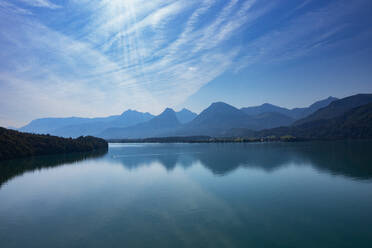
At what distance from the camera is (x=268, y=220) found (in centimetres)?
1881

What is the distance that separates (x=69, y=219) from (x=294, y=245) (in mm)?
18224

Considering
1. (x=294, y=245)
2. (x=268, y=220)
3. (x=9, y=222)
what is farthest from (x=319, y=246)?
(x=9, y=222)

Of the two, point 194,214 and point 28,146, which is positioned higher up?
point 28,146

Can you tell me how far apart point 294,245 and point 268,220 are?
4504 millimetres

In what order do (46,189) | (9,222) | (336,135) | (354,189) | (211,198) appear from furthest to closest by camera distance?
(336,135), (46,189), (354,189), (211,198), (9,222)

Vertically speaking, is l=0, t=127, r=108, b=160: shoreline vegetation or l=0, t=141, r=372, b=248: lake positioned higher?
l=0, t=127, r=108, b=160: shoreline vegetation

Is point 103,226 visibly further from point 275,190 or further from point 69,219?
point 275,190

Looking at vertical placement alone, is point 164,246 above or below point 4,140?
below

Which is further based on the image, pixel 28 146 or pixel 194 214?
pixel 28 146

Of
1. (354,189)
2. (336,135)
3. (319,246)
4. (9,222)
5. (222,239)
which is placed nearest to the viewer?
(319,246)

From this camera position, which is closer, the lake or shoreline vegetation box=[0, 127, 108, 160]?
the lake

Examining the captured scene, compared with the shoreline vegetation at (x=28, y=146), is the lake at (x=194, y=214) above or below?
below

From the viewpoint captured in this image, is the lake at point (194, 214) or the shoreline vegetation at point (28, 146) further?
the shoreline vegetation at point (28, 146)

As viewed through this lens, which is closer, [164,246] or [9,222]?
[164,246]
